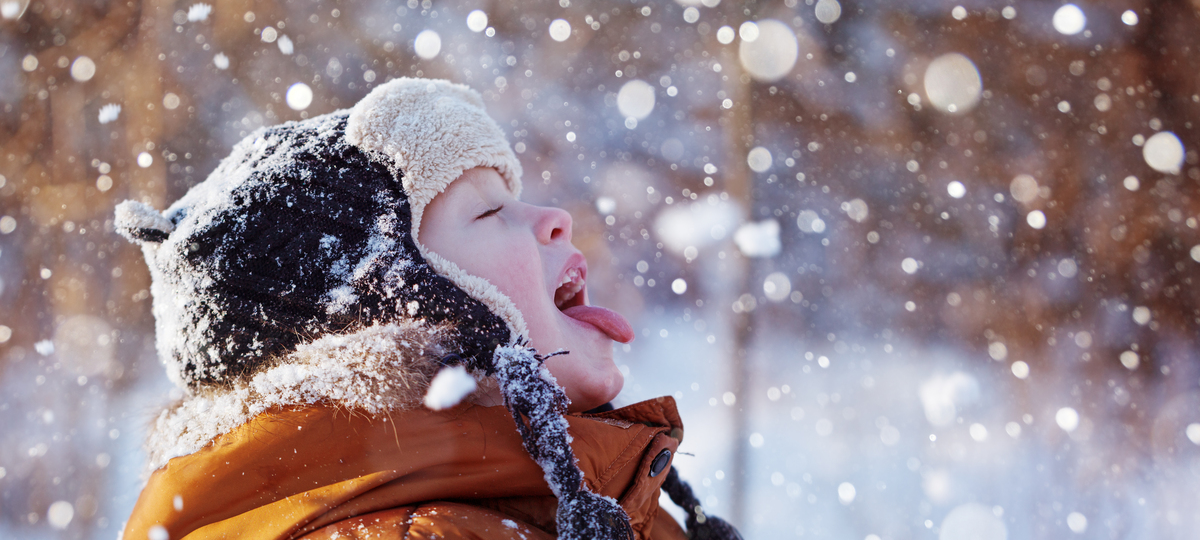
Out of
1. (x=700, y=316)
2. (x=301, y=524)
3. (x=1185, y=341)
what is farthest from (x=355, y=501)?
(x=1185, y=341)

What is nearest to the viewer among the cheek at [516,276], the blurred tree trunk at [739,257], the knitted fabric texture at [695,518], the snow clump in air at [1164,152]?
the cheek at [516,276]

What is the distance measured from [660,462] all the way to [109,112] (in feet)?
9.87

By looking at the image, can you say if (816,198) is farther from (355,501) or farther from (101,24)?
(101,24)

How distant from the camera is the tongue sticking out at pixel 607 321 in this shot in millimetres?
1043

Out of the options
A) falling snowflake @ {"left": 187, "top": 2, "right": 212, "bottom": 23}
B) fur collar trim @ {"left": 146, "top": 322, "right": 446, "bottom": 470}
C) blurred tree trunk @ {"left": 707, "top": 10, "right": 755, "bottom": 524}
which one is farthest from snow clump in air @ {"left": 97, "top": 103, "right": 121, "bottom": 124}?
blurred tree trunk @ {"left": 707, "top": 10, "right": 755, "bottom": 524}

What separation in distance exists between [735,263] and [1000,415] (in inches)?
62.8

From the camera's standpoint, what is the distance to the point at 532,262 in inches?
37.5

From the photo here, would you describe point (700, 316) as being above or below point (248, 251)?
below

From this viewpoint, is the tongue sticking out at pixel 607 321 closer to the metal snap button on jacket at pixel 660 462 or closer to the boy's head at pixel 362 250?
the boy's head at pixel 362 250

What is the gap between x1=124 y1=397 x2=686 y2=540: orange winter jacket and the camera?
68 centimetres

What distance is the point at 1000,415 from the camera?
107 inches

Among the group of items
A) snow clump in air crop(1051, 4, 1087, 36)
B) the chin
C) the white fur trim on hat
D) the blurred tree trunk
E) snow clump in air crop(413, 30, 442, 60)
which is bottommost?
the blurred tree trunk

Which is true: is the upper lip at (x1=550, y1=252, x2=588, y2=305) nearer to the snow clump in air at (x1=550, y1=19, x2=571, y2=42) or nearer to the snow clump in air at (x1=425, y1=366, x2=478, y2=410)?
the snow clump in air at (x1=425, y1=366, x2=478, y2=410)

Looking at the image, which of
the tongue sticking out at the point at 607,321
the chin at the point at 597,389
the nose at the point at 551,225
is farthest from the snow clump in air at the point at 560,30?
the chin at the point at 597,389
